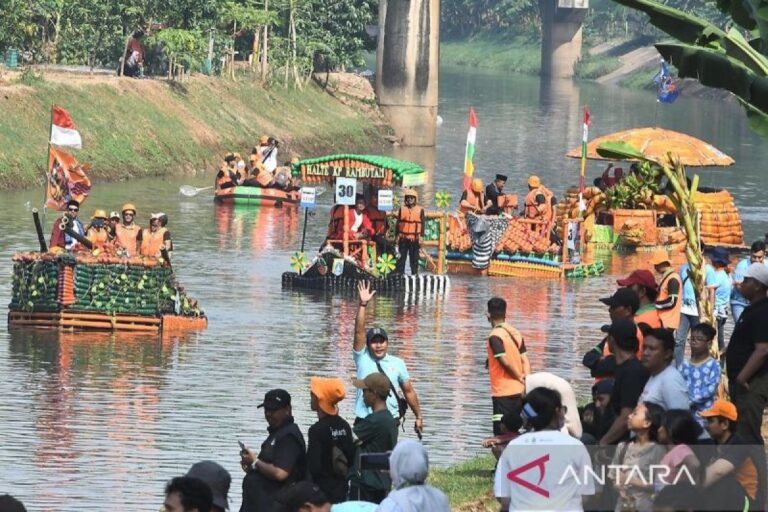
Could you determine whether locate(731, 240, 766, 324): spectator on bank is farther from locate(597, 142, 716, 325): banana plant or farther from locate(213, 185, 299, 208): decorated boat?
locate(213, 185, 299, 208): decorated boat

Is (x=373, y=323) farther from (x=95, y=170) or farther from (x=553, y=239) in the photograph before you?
(x=95, y=170)

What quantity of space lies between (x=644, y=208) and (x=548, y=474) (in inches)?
1250

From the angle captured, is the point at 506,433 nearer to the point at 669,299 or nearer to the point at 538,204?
the point at 669,299

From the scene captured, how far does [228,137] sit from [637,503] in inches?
2133

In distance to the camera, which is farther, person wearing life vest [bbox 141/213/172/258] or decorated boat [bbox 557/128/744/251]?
decorated boat [bbox 557/128/744/251]

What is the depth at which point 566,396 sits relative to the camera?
1375 centimetres

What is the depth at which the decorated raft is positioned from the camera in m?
27.4

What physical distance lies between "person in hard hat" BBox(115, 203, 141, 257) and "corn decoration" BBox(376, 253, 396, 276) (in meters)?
5.93

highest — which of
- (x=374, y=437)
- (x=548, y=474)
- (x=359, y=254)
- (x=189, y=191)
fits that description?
(x=189, y=191)

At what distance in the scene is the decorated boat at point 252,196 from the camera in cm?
5116

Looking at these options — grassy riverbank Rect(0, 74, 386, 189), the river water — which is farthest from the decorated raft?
grassy riverbank Rect(0, 74, 386, 189)

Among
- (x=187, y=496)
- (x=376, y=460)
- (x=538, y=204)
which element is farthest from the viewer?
(x=538, y=204)

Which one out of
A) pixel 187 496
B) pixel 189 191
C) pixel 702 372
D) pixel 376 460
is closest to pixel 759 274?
pixel 702 372

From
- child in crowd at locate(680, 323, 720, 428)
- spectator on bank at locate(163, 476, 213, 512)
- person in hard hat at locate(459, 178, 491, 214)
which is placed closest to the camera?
spectator on bank at locate(163, 476, 213, 512)
